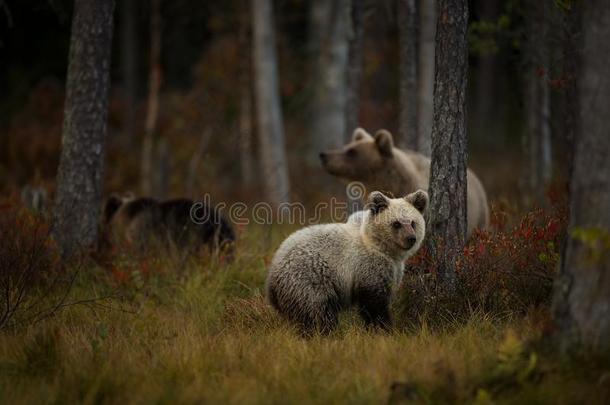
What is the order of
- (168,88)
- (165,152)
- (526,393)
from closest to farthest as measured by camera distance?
(526,393), (165,152), (168,88)

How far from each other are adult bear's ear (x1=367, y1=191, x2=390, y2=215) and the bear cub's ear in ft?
0.78

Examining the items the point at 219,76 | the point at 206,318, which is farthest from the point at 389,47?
the point at 206,318

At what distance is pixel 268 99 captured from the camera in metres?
14.5

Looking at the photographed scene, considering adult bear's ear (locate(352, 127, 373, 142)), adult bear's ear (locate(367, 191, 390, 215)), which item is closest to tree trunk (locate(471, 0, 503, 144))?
adult bear's ear (locate(352, 127, 373, 142))

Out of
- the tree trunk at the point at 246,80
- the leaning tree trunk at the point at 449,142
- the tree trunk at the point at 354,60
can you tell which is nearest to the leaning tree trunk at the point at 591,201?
the leaning tree trunk at the point at 449,142

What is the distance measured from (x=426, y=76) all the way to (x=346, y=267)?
573 centimetres

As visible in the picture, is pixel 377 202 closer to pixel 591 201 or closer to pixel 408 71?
pixel 591 201

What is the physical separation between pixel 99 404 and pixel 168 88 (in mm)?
23136

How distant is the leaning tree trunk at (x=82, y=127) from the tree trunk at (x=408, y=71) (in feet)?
13.9

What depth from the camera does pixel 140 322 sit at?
20.5 feet

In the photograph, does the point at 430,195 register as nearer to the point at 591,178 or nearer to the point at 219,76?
the point at 591,178

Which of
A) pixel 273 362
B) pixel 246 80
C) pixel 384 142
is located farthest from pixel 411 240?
pixel 246 80

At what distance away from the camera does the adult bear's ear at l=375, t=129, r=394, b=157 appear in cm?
914

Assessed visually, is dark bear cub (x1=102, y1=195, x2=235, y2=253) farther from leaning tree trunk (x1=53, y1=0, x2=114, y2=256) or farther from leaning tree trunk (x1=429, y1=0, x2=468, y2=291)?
leaning tree trunk (x1=429, y1=0, x2=468, y2=291)
